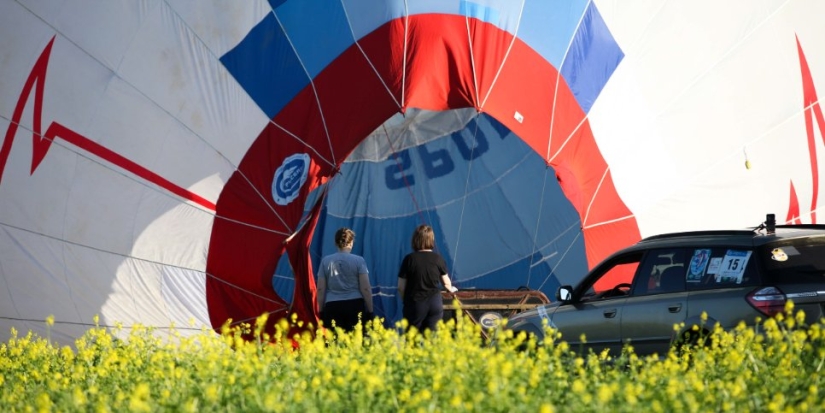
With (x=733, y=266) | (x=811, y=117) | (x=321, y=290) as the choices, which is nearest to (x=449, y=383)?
(x=733, y=266)

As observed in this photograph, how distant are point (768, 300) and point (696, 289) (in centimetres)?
74

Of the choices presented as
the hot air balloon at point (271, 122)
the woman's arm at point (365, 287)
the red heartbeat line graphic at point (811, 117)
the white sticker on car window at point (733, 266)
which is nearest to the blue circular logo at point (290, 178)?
the hot air balloon at point (271, 122)

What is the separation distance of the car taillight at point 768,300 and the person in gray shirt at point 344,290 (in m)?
3.49

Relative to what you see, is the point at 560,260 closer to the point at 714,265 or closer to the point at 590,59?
the point at 590,59

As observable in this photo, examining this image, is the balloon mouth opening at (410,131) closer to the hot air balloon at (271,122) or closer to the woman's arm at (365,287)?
the hot air balloon at (271,122)

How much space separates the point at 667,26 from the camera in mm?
12000

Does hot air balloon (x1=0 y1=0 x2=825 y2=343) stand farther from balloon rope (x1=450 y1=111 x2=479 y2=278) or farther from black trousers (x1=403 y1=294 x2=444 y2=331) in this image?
balloon rope (x1=450 y1=111 x2=479 y2=278)

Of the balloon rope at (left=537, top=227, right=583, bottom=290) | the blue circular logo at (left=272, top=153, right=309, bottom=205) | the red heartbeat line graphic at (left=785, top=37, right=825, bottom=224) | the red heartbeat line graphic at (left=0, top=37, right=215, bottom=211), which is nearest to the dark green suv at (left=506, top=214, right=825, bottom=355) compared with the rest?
the blue circular logo at (left=272, top=153, right=309, bottom=205)

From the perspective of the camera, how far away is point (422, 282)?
980cm

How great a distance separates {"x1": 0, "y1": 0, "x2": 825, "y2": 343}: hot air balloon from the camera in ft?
36.1

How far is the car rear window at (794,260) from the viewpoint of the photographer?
25.0 feet

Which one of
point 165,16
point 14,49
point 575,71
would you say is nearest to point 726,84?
point 575,71

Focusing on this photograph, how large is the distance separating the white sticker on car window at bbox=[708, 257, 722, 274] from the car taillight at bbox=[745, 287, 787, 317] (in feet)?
1.80

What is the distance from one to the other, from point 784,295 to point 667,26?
5118mm
